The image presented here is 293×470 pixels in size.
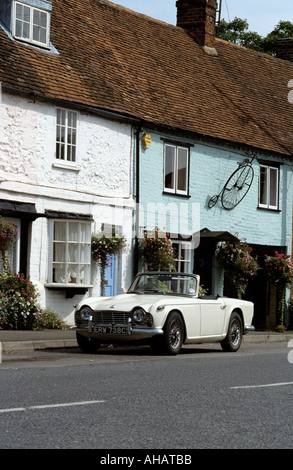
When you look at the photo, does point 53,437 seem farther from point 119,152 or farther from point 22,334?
point 119,152

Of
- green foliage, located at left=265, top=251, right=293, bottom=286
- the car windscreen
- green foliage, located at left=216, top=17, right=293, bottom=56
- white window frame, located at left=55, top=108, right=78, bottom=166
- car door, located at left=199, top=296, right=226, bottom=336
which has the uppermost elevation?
green foliage, located at left=216, top=17, right=293, bottom=56

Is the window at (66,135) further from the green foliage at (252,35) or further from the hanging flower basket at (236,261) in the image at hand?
the green foliage at (252,35)

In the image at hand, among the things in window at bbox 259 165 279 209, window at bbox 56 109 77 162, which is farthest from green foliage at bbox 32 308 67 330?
window at bbox 259 165 279 209

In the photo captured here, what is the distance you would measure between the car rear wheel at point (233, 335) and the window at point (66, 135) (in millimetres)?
6812

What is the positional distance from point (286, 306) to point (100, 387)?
19.4m

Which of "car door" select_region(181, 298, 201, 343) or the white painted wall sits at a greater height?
the white painted wall

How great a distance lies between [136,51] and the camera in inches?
1012

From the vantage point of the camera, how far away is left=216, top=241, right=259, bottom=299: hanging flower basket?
24547 millimetres

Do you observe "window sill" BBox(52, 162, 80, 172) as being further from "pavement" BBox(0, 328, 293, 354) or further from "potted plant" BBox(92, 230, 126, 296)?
"pavement" BBox(0, 328, 293, 354)

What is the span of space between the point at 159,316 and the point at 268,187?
14.3m

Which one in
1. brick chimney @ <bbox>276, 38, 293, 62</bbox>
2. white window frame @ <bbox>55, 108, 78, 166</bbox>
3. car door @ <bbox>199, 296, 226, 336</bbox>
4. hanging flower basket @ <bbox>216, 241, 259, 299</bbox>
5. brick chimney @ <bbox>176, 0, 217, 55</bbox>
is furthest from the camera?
brick chimney @ <bbox>276, 38, 293, 62</bbox>

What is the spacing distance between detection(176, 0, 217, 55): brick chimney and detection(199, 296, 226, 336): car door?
1614 centimetres

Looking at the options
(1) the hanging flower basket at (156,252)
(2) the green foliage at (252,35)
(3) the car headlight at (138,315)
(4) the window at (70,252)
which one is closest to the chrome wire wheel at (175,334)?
(3) the car headlight at (138,315)

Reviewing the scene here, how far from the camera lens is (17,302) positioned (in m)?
18.3
